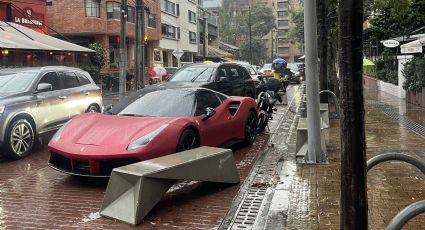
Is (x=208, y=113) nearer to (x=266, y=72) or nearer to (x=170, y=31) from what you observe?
(x=266, y=72)

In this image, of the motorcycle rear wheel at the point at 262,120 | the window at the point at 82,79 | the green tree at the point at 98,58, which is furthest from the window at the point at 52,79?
the green tree at the point at 98,58

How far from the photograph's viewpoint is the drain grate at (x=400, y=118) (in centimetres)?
1138

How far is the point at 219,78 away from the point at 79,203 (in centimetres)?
778

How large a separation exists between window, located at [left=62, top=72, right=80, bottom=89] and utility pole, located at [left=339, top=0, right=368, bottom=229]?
8202mm

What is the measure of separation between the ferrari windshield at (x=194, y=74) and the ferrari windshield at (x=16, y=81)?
4.64 meters

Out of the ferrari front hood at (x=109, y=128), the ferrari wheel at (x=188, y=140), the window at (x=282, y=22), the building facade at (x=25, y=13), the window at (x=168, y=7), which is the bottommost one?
the ferrari wheel at (x=188, y=140)

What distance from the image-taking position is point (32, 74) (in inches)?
398

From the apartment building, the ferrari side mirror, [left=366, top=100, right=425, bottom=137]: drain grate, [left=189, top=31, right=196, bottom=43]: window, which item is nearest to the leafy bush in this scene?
[left=366, top=100, right=425, bottom=137]: drain grate

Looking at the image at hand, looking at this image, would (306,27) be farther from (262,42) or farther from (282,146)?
(262,42)

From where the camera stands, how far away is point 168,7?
5878cm

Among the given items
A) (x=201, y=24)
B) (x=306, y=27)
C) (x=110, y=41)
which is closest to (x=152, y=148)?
(x=306, y=27)

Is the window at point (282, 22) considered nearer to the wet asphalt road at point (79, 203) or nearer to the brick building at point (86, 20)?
the brick building at point (86, 20)

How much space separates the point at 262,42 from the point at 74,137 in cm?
8903

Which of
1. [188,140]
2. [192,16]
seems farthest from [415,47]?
[192,16]
